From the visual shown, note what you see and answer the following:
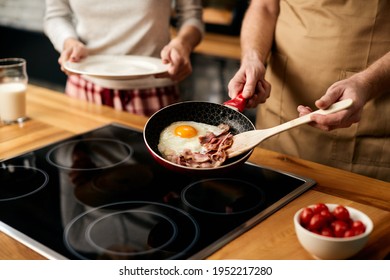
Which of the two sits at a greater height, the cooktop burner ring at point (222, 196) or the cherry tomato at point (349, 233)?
the cherry tomato at point (349, 233)

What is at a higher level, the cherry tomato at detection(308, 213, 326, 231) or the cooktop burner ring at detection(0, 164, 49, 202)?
the cherry tomato at detection(308, 213, 326, 231)

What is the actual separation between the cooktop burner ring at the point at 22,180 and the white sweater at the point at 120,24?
2.04 feet

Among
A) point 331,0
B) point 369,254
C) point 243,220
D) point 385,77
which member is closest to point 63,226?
point 243,220

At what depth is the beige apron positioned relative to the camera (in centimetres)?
129

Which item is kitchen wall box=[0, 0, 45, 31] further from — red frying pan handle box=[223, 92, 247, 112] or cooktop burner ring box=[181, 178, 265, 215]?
cooktop burner ring box=[181, 178, 265, 215]

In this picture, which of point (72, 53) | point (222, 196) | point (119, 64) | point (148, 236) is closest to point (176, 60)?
point (119, 64)

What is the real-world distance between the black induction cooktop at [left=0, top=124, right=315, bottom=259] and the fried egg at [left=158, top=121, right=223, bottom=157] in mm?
72

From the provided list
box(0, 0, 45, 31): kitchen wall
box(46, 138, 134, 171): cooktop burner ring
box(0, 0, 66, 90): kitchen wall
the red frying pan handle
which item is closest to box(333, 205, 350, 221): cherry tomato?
the red frying pan handle

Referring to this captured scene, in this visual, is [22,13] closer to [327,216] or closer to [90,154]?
[90,154]

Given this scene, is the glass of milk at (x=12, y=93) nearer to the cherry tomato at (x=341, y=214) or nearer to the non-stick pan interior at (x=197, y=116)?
the non-stick pan interior at (x=197, y=116)

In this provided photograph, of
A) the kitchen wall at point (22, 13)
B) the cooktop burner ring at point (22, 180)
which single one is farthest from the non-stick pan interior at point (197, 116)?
the kitchen wall at point (22, 13)

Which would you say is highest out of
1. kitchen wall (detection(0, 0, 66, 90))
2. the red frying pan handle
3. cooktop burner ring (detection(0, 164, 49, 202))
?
the red frying pan handle

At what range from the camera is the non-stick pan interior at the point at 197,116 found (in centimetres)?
113
